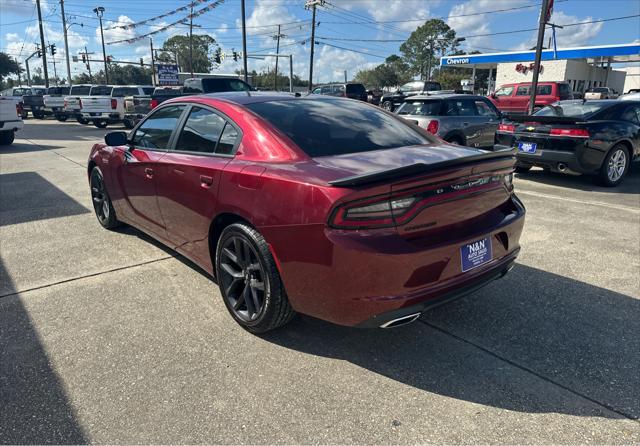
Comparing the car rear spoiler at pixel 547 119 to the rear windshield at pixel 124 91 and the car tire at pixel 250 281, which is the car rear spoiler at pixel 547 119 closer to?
the car tire at pixel 250 281

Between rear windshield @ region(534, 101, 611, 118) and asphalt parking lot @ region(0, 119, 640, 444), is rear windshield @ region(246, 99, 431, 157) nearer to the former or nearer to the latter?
asphalt parking lot @ region(0, 119, 640, 444)

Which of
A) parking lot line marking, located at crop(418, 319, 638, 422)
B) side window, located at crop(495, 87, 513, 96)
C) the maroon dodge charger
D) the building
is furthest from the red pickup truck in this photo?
parking lot line marking, located at crop(418, 319, 638, 422)

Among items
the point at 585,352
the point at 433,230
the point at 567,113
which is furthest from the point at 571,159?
the point at 433,230

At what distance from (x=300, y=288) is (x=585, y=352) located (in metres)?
1.81

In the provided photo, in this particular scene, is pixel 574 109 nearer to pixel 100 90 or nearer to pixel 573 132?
pixel 573 132

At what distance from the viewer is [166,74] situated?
1654 inches

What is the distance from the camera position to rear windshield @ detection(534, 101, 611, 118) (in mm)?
8062

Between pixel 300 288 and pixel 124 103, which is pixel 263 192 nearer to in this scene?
pixel 300 288

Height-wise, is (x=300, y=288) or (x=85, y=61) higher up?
(x=85, y=61)

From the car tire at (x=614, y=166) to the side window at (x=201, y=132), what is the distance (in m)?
6.98

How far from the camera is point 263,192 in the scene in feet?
8.84

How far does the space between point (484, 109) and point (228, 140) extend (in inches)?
342

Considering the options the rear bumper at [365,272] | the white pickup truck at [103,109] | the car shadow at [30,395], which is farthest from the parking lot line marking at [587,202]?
the white pickup truck at [103,109]

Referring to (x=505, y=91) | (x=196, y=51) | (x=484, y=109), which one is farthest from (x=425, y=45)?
(x=484, y=109)
